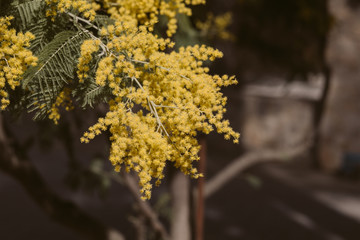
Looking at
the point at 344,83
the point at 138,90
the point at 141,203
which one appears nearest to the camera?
the point at 138,90

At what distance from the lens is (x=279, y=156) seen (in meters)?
4.95

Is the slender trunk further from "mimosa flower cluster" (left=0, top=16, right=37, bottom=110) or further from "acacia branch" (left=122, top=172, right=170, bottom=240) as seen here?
"mimosa flower cluster" (left=0, top=16, right=37, bottom=110)

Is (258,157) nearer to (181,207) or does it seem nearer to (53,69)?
(181,207)

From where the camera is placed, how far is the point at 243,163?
15.5 ft

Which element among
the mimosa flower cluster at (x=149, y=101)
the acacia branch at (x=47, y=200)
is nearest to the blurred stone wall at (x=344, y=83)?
the acacia branch at (x=47, y=200)

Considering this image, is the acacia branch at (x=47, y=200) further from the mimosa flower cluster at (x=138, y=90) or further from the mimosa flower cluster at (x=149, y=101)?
the mimosa flower cluster at (x=149, y=101)

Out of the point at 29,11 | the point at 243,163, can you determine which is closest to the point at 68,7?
the point at 29,11

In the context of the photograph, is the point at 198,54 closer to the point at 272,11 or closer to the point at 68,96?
the point at 68,96

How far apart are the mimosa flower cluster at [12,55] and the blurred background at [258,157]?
1985 millimetres

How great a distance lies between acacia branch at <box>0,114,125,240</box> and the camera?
3.40 meters

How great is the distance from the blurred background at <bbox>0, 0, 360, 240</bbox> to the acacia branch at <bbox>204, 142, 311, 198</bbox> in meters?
0.01

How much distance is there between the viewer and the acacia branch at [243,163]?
4.55 m

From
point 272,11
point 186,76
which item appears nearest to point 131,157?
point 186,76

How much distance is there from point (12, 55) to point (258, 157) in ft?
12.4
